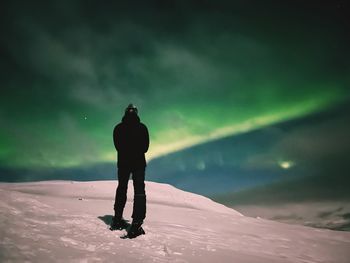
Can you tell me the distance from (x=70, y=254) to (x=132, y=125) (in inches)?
120

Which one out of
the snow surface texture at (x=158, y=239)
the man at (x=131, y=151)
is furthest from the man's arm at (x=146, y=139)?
the snow surface texture at (x=158, y=239)

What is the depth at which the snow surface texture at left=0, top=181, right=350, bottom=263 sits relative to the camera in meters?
4.88

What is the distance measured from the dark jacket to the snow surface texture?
4.32ft

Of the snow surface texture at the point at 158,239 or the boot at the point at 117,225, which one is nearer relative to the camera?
the snow surface texture at the point at 158,239

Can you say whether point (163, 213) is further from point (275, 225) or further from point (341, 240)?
point (341, 240)

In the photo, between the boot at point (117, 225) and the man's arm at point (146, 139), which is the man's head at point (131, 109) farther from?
the boot at point (117, 225)

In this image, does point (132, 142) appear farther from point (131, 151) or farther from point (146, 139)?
point (146, 139)

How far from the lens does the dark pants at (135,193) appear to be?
6715 millimetres

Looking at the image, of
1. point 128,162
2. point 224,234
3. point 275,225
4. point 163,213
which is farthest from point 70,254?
point 275,225

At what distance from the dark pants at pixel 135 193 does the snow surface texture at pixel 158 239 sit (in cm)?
40

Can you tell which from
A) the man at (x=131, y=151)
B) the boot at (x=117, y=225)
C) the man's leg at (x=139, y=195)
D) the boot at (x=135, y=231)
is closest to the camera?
the boot at (x=135, y=231)

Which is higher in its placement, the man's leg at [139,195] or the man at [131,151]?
the man at [131,151]

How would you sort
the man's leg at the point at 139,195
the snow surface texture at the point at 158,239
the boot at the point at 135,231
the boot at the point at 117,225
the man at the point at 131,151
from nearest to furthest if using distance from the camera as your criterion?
1. the snow surface texture at the point at 158,239
2. the boot at the point at 135,231
3. the boot at the point at 117,225
4. the man's leg at the point at 139,195
5. the man at the point at 131,151

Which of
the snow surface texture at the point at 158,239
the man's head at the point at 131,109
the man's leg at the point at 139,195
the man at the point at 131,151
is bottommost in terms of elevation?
the snow surface texture at the point at 158,239
